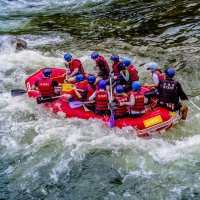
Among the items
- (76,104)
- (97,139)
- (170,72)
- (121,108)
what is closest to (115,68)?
(76,104)

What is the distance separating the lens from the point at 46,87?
10195 millimetres

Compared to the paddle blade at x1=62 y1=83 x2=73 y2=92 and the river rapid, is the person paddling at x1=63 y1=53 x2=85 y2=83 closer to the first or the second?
the paddle blade at x1=62 y1=83 x2=73 y2=92

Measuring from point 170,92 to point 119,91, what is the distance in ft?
4.26

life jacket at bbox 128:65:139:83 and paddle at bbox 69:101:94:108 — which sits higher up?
life jacket at bbox 128:65:139:83

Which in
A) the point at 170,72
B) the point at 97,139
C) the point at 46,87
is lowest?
the point at 97,139

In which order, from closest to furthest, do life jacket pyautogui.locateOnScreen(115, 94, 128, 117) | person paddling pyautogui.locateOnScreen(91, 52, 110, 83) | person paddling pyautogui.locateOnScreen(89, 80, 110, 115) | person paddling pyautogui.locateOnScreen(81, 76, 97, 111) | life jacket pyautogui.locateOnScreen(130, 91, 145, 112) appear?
life jacket pyautogui.locateOnScreen(130, 91, 145, 112)
life jacket pyautogui.locateOnScreen(115, 94, 128, 117)
person paddling pyautogui.locateOnScreen(89, 80, 110, 115)
person paddling pyautogui.locateOnScreen(81, 76, 97, 111)
person paddling pyautogui.locateOnScreen(91, 52, 110, 83)

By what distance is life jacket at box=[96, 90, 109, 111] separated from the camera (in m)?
9.22

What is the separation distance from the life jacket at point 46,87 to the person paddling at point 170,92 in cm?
318

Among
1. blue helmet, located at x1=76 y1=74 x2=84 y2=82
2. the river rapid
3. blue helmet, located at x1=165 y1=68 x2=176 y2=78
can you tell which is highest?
blue helmet, located at x1=165 y1=68 x2=176 y2=78

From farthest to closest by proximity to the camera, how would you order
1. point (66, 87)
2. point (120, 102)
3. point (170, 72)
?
point (66, 87), point (120, 102), point (170, 72)

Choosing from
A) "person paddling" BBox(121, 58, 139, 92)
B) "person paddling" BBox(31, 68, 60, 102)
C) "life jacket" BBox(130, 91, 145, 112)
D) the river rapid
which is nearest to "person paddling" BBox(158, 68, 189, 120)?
"life jacket" BBox(130, 91, 145, 112)

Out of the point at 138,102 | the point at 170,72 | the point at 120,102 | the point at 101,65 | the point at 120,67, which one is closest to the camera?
the point at 170,72

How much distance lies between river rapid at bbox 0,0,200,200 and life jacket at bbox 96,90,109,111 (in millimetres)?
446

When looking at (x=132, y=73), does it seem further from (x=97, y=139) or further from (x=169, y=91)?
(x=97, y=139)
